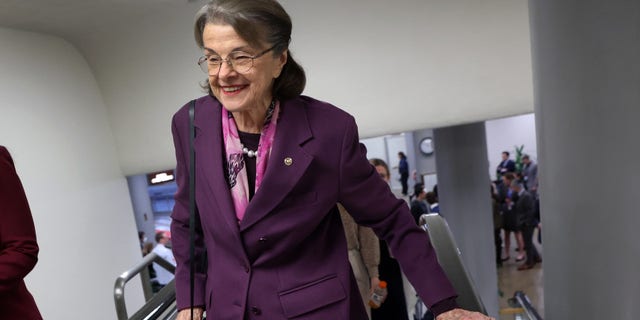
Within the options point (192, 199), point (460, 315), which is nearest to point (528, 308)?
point (460, 315)

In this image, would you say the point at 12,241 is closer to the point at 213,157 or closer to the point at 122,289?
the point at 213,157

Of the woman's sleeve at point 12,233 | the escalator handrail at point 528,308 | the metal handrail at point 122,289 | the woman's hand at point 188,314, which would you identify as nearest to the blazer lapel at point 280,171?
the woman's hand at point 188,314

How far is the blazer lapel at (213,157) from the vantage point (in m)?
1.35

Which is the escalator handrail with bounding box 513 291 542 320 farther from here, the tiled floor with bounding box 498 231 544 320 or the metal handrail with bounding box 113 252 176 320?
the tiled floor with bounding box 498 231 544 320

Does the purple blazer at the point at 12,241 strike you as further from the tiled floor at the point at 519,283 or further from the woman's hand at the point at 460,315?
the tiled floor at the point at 519,283

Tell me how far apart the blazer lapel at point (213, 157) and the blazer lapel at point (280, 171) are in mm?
59

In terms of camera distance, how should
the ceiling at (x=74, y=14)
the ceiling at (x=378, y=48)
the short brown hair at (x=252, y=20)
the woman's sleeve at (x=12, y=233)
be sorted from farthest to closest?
the ceiling at (x=378, y=48) < the ceiling at (x=74, y=14) < the woman's sleeve at (x=12, y=233) < the short brown hair at (x=252, y=20)

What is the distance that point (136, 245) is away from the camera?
548 centimetres

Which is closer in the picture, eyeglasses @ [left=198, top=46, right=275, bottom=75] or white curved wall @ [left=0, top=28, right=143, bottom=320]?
eyeglasses @ [left=198, top=46, right=275, bottom=75]

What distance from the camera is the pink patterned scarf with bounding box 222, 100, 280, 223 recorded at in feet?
4.51

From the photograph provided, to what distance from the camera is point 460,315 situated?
1.28m

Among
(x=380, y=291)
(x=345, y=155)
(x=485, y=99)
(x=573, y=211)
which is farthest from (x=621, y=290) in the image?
(x=485, y=99)

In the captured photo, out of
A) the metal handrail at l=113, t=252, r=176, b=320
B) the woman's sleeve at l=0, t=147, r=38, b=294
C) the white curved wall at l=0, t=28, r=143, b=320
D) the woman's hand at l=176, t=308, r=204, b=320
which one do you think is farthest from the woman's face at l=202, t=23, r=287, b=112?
the white curved wall at l=0, t=28, r=143, b=320

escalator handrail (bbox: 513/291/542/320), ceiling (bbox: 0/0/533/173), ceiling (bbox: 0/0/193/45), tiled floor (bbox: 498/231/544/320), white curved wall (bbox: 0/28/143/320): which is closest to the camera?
escalator handrail (bbox: 513/291/542/320)
